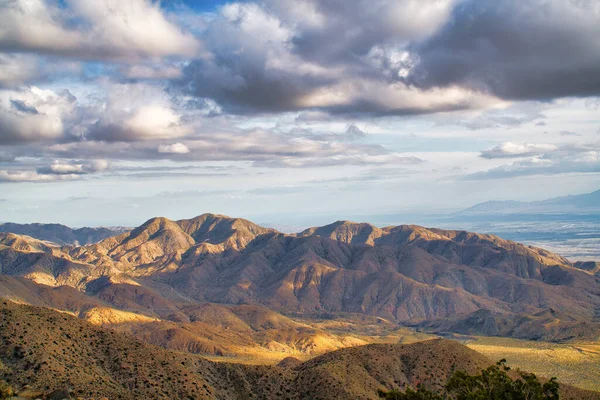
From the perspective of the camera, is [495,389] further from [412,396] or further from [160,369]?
[160,369]

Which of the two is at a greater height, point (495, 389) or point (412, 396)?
point (495, 389)

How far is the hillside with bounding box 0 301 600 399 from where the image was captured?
99812 mm

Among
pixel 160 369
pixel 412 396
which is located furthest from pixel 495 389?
pixel 160 369

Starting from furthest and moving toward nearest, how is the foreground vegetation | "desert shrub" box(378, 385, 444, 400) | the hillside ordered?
the hillside → "desert shrub" box(378, 385, 444, 400) → the foreground vegetation

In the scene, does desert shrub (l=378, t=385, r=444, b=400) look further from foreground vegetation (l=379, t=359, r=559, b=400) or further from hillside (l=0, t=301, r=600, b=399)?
hillside (l=0, t=301, r=600, b=399)

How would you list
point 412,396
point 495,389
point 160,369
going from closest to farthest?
point 412,396 → point 495,389 → point 160,369

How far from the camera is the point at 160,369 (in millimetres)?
114938

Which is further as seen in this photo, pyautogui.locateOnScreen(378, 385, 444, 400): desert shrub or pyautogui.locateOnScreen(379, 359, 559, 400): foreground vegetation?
pyautogui.locateOnScreen(378, 385, 444, 400): desert shrub

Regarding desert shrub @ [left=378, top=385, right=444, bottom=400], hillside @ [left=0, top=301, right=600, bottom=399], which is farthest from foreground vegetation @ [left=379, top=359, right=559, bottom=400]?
hillside @ [left=0, top=301, right=600, bottom=399]

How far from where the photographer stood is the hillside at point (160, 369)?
99.8 meters

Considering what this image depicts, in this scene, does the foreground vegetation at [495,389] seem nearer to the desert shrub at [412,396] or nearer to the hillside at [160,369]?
the desert shrub at [412,396]

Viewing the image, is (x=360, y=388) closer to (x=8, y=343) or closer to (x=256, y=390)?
(x=256, y=390)

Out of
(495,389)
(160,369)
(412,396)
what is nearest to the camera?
(412,396)

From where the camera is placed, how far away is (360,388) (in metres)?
122
